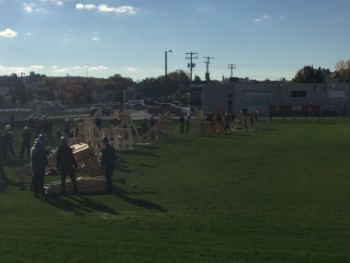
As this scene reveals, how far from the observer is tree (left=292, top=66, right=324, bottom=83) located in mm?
103412

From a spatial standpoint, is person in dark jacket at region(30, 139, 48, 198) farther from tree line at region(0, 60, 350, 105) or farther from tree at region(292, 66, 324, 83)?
tree at region(292, 66, 324, 83)

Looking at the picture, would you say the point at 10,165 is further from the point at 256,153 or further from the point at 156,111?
the point at 156,111

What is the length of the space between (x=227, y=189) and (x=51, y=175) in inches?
247

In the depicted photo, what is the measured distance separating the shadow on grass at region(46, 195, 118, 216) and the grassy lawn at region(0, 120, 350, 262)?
0.02 metres

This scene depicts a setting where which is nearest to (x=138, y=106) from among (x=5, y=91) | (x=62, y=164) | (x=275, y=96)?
(x=275, y=96)

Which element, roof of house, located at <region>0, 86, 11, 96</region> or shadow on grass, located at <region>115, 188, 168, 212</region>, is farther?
roof of house, located at <region>0, 86, 11, 96</region>

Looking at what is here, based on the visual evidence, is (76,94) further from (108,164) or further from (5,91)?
(108,164)

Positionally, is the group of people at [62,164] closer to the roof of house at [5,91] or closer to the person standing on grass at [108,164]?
the person standing on grass at [108,164]

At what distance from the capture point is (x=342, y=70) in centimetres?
13400

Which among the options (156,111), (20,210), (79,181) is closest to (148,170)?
(79,181)

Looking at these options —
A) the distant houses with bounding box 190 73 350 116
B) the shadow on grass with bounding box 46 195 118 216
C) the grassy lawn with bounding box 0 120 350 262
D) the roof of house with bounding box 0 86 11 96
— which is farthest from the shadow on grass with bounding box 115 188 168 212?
the roof of house with bounding box 0 86 11 96

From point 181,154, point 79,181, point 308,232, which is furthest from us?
point 181,154

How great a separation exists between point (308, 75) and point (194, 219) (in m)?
99.7

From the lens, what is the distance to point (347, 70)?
437 feet
